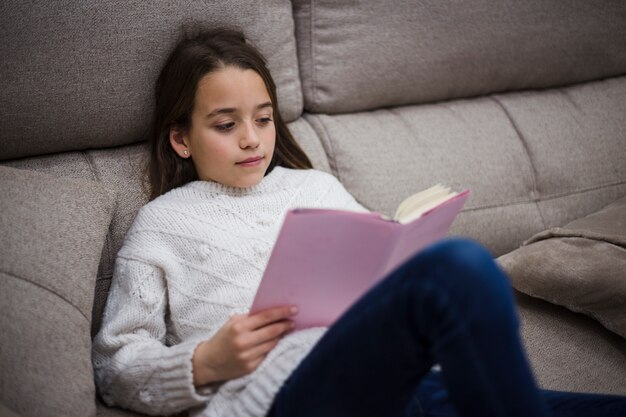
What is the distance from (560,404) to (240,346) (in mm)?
551

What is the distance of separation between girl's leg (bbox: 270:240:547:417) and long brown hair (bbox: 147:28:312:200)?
26.6 inches

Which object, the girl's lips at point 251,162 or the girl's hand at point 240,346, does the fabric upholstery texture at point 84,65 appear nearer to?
the girl's lips at point 251,162

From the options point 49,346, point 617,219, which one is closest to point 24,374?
point 49,346

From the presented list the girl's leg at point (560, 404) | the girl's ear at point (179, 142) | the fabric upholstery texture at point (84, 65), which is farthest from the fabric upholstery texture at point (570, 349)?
the fabric upholstery texture at point (84, 65)

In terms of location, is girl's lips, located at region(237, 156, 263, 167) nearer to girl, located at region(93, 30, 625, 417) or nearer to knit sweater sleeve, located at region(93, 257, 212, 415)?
girl, located at region(93, 30, 625, 417)

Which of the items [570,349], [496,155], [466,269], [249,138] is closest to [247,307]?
[249,138]

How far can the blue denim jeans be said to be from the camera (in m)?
0.85

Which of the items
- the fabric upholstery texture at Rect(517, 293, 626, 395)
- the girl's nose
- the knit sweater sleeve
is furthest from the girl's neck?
the fabric upholstery texture at Rect(517, 293, 626, 395)

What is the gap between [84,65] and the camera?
1.42 m

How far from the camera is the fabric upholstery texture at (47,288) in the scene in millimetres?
1044

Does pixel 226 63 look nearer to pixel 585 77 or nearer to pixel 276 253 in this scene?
pixel 276 253

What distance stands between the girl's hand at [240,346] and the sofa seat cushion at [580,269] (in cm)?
67

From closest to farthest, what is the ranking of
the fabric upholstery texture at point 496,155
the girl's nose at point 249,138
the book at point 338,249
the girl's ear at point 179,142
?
the book at point 338,249 → the girl's nose at point 249,138 → the girl's ear at point 179,142 → the fabric upholstery texture at point 496,155

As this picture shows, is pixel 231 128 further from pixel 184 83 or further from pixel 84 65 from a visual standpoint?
pixel 84 65
